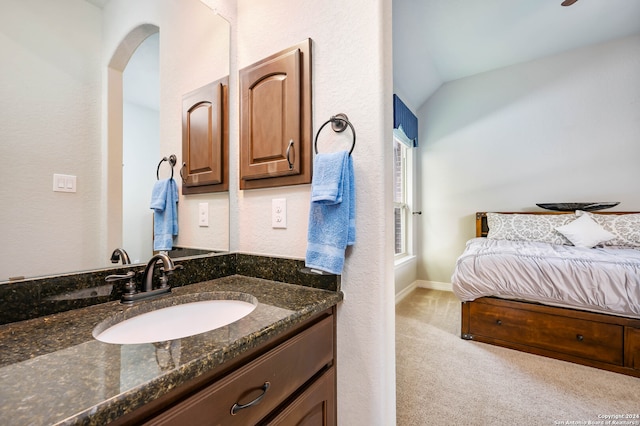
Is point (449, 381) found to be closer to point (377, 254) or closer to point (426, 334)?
point (426, 334)

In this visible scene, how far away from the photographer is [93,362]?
49 cm

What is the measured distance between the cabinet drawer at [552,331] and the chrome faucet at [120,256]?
2480 millimetres

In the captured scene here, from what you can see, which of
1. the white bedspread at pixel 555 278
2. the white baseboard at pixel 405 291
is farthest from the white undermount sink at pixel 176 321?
the white baseboard at pixel 405 291

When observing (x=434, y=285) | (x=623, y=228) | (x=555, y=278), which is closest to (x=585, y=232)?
(x=623, y=228)

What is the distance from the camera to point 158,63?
110cm

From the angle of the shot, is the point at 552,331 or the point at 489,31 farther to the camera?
the point at 489,31

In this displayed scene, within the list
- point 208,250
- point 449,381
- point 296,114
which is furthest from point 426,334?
point 296,114

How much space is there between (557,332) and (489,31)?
293 cm

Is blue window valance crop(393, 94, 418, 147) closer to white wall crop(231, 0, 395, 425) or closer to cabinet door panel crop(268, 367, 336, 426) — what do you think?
white wall crop(231, 0, 395, 425)

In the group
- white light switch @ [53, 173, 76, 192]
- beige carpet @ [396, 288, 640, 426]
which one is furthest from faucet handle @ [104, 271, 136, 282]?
beige carpet @ [396, 288, 640, 426]

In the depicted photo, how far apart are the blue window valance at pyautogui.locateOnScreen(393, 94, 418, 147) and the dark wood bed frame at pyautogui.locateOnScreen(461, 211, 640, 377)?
219cm

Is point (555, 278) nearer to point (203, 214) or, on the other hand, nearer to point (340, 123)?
point (340, 123)

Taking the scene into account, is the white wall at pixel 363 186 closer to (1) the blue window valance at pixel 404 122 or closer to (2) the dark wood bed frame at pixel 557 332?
(2) the dark wood bed frame at pixel 557 332

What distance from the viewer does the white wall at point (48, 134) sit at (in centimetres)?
70
